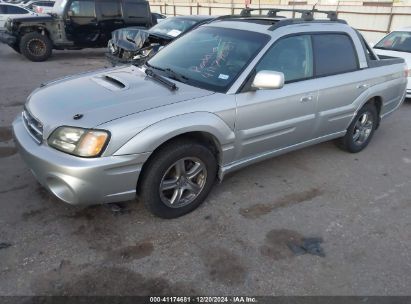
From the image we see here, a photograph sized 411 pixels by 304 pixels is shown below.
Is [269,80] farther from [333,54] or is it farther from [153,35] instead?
[153,35]

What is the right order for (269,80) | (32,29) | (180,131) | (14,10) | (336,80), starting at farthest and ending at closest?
(14,10)
(32,29)
(336,80)
(269,80)
(180,131)

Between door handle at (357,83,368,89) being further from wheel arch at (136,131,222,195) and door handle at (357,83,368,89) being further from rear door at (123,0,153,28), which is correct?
rear door at (123,0,153,28)

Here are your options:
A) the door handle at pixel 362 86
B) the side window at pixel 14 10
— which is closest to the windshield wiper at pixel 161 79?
the door handle at pixel 362 86

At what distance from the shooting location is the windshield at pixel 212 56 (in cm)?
333

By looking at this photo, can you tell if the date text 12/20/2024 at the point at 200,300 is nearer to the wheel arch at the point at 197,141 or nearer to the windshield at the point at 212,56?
the wheel arch at the point at 197,141

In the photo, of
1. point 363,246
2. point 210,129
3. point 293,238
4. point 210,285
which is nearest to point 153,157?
point 210,129

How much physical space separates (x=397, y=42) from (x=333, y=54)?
17.4ft

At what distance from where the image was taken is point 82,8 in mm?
10703

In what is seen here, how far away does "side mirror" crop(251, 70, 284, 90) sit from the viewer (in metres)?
3.11

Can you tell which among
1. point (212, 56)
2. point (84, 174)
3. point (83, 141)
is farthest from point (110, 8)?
point (84, 174)

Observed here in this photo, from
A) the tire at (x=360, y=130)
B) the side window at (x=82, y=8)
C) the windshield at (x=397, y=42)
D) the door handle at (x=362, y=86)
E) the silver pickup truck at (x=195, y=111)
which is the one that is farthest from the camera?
the side window at (x=82, y=8)

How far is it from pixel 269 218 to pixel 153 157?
125 centimetres

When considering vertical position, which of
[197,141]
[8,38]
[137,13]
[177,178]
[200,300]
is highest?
[137,13]

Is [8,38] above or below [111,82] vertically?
below
